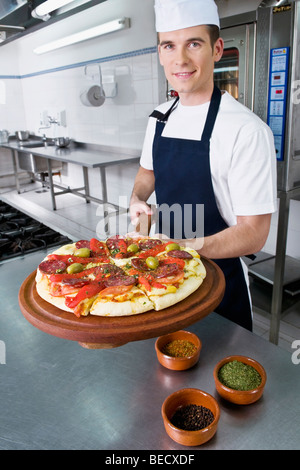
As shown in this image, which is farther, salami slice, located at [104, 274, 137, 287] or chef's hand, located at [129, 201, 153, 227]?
chef's hand, located at [129, 201, 153, 227]

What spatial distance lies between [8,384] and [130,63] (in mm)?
4381

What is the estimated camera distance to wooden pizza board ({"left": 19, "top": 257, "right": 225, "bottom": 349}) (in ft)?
3.04

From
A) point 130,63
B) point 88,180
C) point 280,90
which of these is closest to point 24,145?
point 88,180

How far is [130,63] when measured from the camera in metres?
4.65

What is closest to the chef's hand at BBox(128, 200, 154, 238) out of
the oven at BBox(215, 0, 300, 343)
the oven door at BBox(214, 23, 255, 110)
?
the oven at BBox(215, 0, 300, 343)

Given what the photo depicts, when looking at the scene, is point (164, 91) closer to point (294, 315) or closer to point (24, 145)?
point (294, 315)

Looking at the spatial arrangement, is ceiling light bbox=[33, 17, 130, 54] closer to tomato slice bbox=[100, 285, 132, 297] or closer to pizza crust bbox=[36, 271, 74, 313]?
pizza crust bbox=[36, 271, 74, 313]

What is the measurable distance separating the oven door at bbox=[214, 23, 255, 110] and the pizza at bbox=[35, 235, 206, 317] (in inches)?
67.9

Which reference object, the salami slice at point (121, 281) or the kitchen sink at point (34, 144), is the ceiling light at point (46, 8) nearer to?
the salami slice at point (121, 281)

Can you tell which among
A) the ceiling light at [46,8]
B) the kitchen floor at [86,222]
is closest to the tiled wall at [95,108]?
the kitchen floor at [86,222]

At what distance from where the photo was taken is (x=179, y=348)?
1111 mm

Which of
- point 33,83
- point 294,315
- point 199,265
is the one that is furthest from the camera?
point 33,83

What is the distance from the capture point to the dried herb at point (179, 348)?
3.58 feet

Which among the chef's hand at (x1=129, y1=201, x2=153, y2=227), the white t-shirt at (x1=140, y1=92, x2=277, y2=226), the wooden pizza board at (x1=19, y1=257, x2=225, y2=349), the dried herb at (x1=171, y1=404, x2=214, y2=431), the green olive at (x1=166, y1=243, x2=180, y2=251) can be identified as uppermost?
the white t-shirt at (x1=140, y1=92, x2=277, y2=226)
